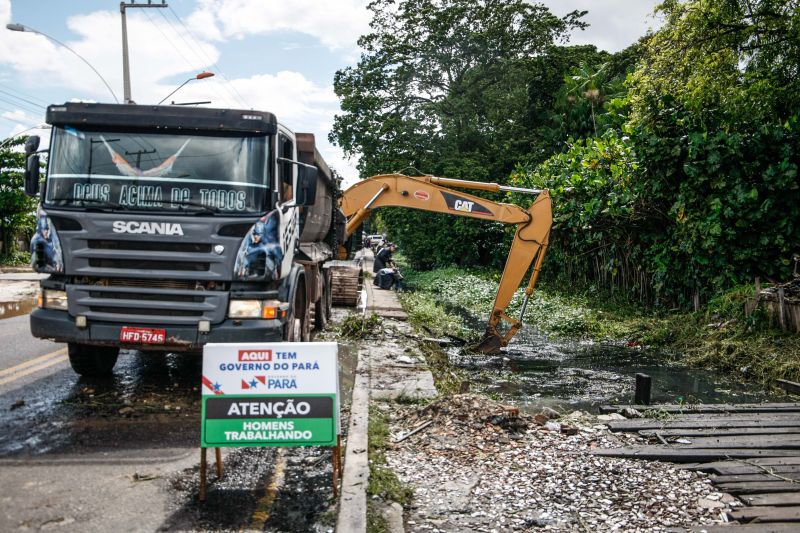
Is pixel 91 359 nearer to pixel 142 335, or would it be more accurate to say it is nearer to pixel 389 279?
pixel 142 335

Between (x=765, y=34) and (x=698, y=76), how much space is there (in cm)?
147

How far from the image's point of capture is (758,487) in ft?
16.2

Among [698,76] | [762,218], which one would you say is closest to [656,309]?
[762,218]

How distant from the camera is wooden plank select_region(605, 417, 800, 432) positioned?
6.66 m

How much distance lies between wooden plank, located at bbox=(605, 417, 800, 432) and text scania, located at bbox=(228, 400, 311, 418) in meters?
3.52

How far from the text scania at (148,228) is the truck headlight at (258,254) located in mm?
663

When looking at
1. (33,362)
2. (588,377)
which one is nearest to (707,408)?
(588,377)

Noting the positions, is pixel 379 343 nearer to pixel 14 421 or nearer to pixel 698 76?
pixel 14 421

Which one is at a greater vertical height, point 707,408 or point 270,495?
point 707,408

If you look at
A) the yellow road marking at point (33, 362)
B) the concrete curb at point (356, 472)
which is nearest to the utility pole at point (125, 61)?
the yellow road marking at point (33, 362)

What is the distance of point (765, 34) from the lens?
12539 mm

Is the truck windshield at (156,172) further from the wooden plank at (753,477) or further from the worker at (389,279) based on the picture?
the worker at (389,279)

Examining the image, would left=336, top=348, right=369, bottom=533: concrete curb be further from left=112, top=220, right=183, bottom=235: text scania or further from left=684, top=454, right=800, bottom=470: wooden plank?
left=684, top=454, right=800, bottom=470: wooden plank

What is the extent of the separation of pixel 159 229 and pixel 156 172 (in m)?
0.69
